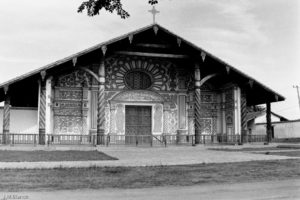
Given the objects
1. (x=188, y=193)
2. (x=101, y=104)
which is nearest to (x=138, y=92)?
(x=101, y=104)

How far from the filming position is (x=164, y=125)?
2525 centimetres

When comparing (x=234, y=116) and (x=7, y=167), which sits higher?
(x=234, y=116)

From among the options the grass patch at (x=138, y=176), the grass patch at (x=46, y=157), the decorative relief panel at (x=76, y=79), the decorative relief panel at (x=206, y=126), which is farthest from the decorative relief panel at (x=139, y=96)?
the grass patch at (x=138, y=176)

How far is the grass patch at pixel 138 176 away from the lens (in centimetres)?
830

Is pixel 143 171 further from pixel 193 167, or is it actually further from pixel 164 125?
pixel 164 125

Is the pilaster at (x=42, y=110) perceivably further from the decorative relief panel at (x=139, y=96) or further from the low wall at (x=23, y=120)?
the decorative relief panel at (x=139, y=96)

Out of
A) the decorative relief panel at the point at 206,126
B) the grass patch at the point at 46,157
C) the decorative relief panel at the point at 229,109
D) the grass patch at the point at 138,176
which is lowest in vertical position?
the grass patch at the point at 138,176

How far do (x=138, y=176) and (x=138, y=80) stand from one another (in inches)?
619

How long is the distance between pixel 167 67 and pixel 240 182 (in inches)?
681

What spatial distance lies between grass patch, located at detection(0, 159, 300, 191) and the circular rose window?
13389 mm

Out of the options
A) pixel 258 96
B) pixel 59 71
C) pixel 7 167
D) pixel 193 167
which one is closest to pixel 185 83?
pixel 258 96

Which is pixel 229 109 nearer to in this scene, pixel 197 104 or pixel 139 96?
pixel 197 104

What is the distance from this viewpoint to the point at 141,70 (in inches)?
987

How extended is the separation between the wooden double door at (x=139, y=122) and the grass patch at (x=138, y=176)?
42.0 feet
